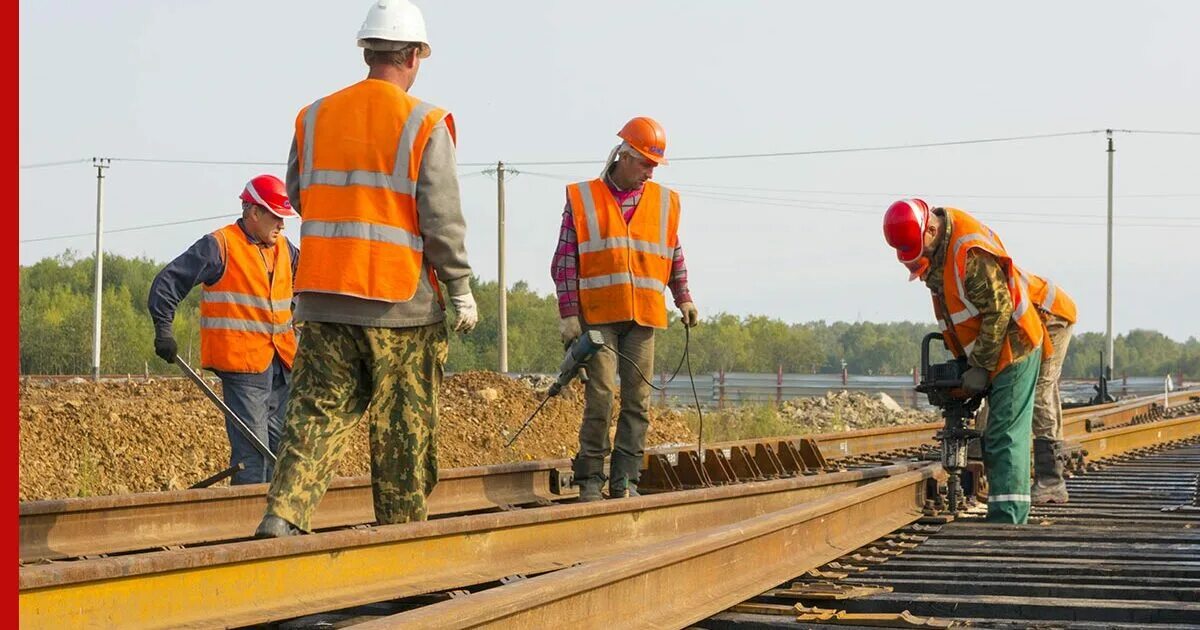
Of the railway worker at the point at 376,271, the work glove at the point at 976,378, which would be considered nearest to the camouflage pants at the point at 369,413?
the railway worker at the point at 376,271

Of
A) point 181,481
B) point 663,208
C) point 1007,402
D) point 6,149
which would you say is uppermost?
point 663,208

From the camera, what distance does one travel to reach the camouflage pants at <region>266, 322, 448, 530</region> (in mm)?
4992

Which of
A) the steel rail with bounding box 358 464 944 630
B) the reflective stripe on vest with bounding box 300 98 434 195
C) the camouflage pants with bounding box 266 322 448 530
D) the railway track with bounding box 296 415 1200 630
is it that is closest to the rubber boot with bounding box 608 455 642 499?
the railway track with bounding box 296 415 1200 630

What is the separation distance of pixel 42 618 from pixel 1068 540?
15.6ft

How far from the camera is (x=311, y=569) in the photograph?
4.47 meters

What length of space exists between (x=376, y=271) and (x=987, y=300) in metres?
3.67

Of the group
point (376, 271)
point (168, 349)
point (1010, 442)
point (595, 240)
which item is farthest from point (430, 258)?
point (1010, 442)

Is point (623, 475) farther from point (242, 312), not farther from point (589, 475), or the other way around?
point (242, 312)

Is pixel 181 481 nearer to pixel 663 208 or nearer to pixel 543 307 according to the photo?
pixel 663 208

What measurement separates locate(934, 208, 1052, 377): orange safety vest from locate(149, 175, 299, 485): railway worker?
353 centimetres

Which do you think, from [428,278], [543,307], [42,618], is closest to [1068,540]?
[428,278]

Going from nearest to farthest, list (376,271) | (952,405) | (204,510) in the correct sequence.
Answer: (376,271) → (204,510) → (952,405)

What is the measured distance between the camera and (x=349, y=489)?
7.13 metres

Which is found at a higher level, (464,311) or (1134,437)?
(464,311)
